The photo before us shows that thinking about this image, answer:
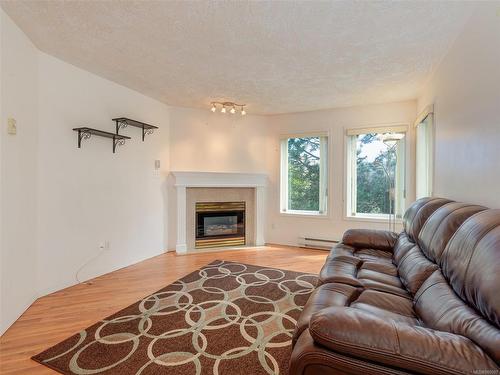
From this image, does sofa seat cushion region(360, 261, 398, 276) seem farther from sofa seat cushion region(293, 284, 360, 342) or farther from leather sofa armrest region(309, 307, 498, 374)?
leather sofa armrest region(309, 307, 498, 374)

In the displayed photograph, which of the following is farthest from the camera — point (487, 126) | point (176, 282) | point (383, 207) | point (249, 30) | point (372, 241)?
point (383, 207)

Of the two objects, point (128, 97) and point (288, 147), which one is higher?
point (128, 97)

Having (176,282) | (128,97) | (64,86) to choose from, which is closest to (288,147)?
(128,97)

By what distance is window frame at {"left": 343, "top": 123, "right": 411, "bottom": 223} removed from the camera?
13.3 feet

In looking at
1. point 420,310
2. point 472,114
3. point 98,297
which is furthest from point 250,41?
point 98,297

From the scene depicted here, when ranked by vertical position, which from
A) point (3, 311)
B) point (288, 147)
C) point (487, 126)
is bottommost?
point (3, 311)

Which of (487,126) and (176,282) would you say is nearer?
(487,126)

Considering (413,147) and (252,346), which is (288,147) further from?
(252,346)

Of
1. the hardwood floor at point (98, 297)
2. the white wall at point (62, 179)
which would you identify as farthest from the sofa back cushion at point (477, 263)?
the white wall at point (62, 179)

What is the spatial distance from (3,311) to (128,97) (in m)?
2.72

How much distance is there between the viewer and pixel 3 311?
2.07 meters

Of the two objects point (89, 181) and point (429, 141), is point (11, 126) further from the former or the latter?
point (429, 141)

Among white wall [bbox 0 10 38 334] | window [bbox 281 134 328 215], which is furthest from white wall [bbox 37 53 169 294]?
window [bbox 281 134 328 215]

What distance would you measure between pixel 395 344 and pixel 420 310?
744mm
